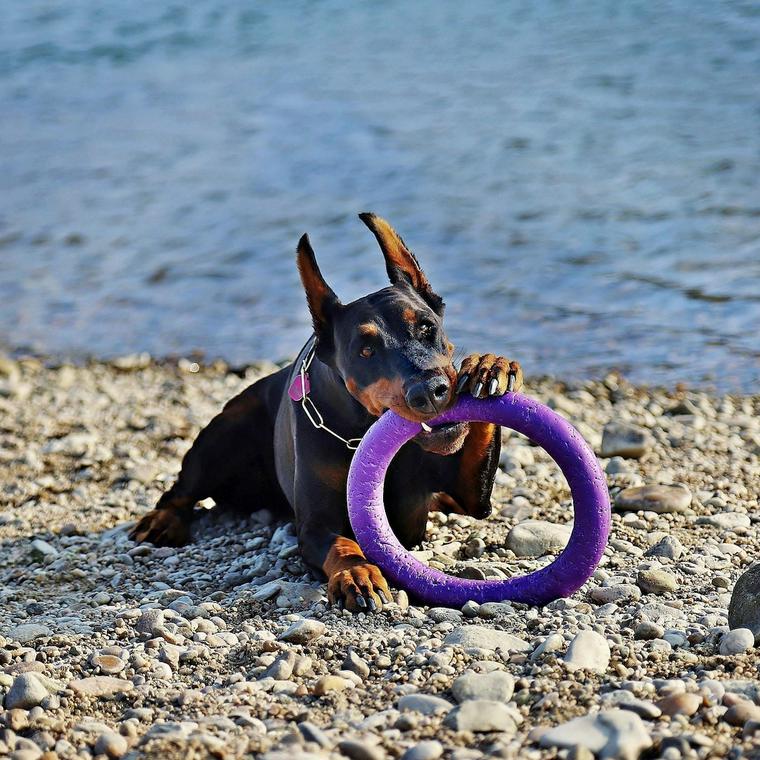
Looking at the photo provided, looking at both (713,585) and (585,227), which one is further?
(585,227)

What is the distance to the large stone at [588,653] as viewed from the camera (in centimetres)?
344

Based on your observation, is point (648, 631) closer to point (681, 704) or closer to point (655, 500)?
point (681, 704)

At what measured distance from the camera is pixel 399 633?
12.7 feet

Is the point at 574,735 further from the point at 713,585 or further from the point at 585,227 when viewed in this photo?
the point at 585,227

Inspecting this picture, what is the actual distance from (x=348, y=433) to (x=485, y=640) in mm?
1161

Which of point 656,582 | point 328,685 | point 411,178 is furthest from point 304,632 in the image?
point 411,178

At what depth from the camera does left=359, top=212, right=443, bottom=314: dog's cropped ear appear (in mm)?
4590

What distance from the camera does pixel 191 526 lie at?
563 cm

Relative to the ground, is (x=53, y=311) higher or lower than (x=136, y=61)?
lower

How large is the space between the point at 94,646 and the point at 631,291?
6.07 metres

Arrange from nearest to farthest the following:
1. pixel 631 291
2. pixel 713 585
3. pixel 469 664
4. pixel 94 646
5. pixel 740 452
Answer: pixel 469 664, pixel 94 646, pixel 713 585, pixel 740 452, pixel 631 291

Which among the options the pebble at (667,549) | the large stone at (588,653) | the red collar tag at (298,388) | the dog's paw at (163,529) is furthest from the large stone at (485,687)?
the dog's paw at (163,529)

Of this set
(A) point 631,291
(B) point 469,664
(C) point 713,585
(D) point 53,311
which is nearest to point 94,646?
(B) point 469,664

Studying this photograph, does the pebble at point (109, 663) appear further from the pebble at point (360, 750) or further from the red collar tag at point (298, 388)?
the red collar tag at point (298, 388)
